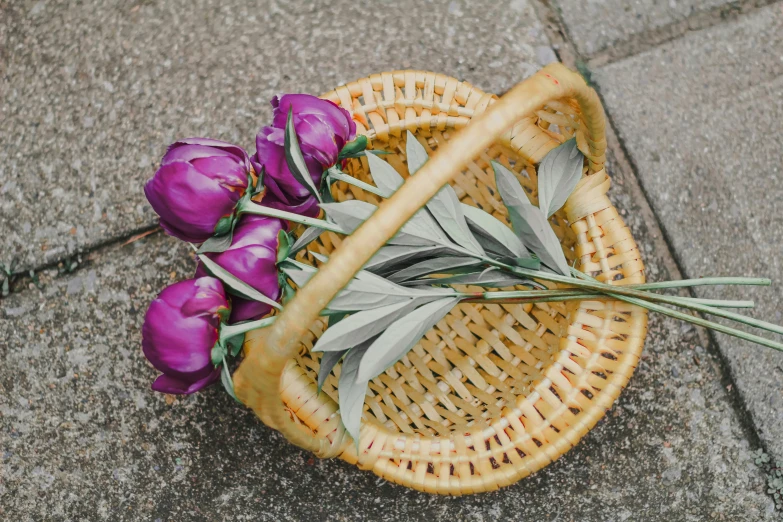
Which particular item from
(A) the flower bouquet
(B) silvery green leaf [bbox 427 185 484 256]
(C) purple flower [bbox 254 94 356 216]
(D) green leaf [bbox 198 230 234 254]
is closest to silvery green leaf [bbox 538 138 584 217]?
(A) the flower bouquet

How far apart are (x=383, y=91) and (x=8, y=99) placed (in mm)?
615

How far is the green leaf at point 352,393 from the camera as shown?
556 millimetres

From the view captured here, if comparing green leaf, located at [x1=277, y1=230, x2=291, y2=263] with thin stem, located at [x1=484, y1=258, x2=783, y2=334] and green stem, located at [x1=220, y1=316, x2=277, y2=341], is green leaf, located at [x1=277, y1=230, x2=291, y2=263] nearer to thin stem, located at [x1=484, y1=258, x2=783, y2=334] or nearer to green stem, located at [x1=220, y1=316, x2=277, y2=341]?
green stem, located at [x1=220, y1=316, x2=277, y2=341]

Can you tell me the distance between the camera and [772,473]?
2.82 ft

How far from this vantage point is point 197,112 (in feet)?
3.02

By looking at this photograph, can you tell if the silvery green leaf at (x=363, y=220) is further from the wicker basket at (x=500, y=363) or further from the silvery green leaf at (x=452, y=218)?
the wicker basket at (x=500, y=363)

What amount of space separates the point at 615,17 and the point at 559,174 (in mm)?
482

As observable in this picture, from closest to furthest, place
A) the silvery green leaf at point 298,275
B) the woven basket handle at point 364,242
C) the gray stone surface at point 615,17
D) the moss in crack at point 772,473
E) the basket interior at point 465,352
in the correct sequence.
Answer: the woven basket handle at point 364,242, the silvery green leaf at point 298,275, the basket interior at point 465,352, the moss in crack at point 772,473, the gray stone surface at point 615,17

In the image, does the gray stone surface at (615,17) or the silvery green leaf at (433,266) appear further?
the gray stone surface at (615,17)

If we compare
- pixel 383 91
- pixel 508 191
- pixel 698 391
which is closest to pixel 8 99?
pixel 383 91

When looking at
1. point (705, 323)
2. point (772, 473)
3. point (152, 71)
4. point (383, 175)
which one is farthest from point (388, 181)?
point (772, 473)

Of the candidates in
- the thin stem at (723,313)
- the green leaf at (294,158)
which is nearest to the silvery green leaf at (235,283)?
the green leaf at (294,158)

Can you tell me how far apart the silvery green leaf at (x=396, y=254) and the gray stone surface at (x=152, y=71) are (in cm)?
45

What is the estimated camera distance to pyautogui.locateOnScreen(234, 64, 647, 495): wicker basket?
0.65 metres
